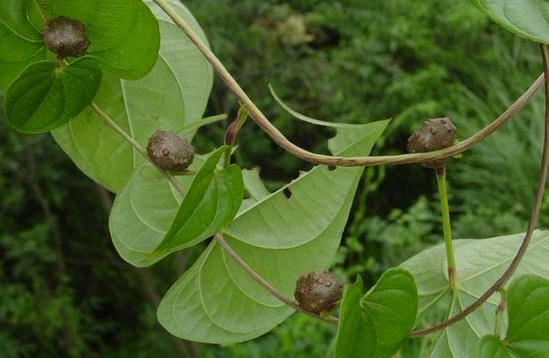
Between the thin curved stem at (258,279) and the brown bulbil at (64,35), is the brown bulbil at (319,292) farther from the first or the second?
the brown bulbil at (64,35)

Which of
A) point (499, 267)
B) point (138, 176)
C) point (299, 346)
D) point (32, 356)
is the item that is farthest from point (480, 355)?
point (32, 356)

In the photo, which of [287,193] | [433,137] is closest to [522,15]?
[433,137]

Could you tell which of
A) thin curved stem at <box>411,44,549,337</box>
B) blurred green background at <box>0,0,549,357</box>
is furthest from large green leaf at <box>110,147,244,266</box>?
blurred green background at <box>0,0,549,357</box>

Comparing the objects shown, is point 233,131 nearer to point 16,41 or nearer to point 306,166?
point 16,41

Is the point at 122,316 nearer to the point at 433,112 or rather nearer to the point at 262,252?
the point at 433,112

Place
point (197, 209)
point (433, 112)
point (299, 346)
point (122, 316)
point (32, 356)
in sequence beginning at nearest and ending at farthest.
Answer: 1. point (197, 209)
2. point (299, 346)
3. point (32, 356)
4. point (122, 316)
5. point (433, 112)

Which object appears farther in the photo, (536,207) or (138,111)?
(138,111)

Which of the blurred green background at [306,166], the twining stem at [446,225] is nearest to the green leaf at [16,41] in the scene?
the twining stem at [446,225]
